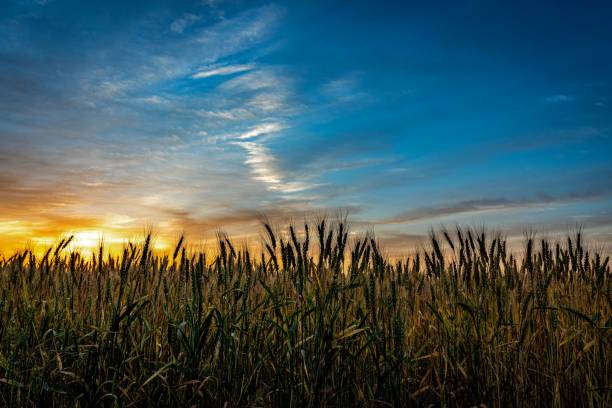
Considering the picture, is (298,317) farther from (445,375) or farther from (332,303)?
(445,375)

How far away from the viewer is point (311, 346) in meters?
3.81

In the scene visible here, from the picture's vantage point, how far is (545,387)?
4270 mm

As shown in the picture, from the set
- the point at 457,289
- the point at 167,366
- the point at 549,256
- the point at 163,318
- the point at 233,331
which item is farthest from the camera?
the point at 549,256

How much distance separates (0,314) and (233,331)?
2.89 metres

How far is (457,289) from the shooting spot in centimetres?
513

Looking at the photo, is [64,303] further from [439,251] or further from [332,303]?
[439,251]

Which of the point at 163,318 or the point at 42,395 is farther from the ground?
the point at 163,318

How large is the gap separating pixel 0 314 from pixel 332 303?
140 inches

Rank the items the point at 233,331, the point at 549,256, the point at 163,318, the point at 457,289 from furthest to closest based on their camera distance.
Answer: the point at 549,256
the point at 457,289
the point at 163,318
the point at 233,331

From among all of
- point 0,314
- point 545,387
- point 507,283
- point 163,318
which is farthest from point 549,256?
point 0,314

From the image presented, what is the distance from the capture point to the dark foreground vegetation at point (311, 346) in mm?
3807

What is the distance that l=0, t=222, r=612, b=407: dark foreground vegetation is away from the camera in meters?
3.81

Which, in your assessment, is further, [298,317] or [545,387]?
[545,387]

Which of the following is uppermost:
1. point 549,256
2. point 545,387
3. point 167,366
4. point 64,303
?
point 549,256
